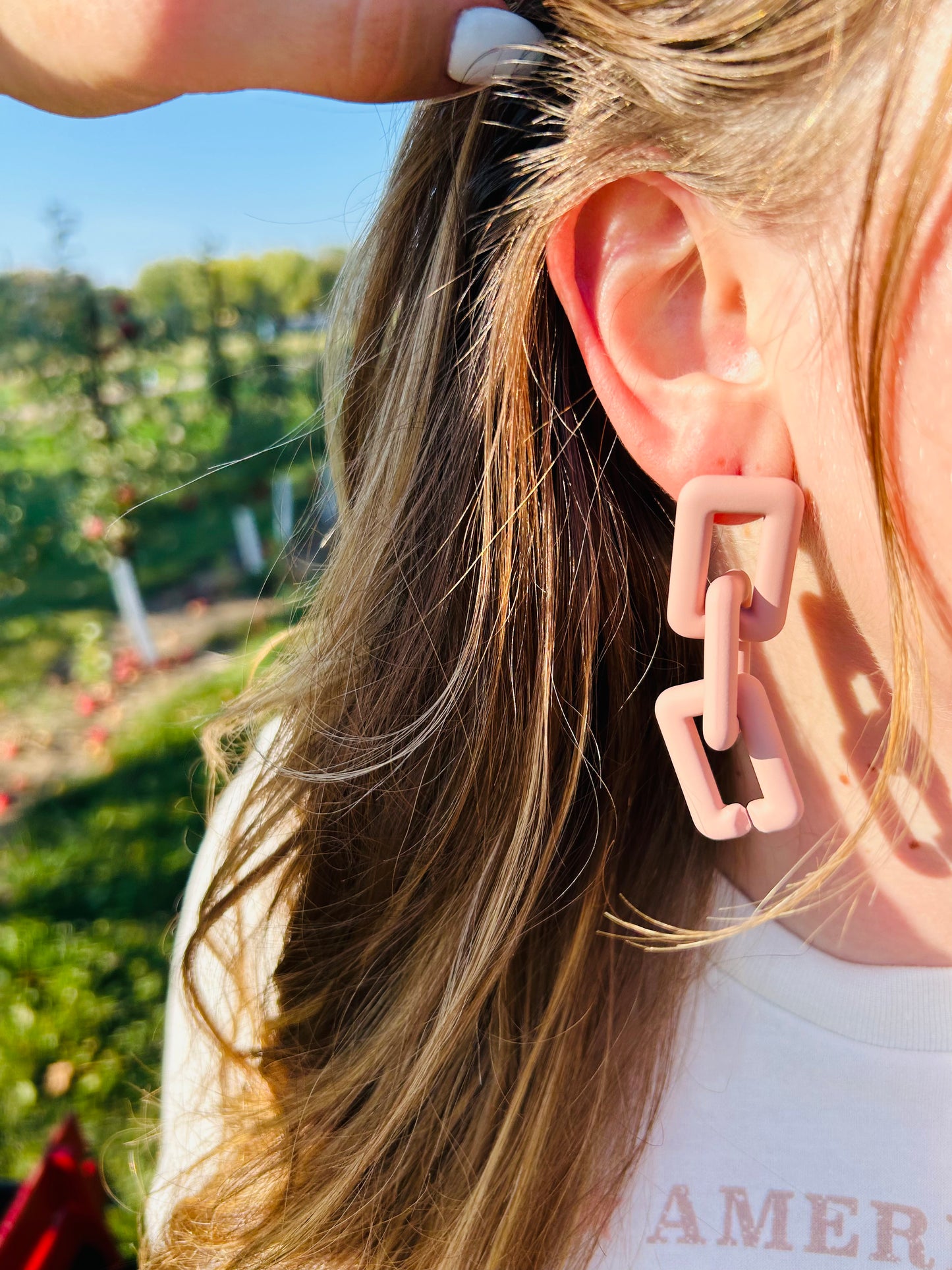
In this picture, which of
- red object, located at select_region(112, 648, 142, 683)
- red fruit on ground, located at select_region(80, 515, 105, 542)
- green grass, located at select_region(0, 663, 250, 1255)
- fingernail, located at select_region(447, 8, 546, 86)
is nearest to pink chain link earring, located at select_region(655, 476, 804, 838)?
fingernail, located at select_region(447, 8, 546, 86)

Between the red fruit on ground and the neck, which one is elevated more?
the neck

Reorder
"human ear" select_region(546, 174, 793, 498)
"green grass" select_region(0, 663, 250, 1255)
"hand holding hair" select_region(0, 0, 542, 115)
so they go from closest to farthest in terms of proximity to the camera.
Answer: "hand holding hair" select_region(0, 0, 542, 115), "human ear" select_region(546, 174, 793, 498), "green grass" select_region(0, 663, 250, 1255)

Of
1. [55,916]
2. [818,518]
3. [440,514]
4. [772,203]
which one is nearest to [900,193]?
[772,203]

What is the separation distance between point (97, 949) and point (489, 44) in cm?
320

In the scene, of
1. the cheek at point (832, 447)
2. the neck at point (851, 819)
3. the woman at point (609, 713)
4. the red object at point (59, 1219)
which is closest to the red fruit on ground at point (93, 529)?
the red object at point (59, 1219)

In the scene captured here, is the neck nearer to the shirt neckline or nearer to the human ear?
the shirt neckline

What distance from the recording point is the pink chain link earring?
0.76 metres

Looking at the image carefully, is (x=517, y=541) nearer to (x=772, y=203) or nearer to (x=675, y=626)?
(x=675, y=626)

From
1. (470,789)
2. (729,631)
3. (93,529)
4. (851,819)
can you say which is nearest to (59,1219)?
(470,789)

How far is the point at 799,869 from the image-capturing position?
1.01 meters

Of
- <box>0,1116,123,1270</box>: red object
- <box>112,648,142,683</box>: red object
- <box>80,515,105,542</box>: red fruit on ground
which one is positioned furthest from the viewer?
<box>112,648,142,683</box>: red object

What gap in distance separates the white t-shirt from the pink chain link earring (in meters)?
0.26

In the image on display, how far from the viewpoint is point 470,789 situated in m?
1.03

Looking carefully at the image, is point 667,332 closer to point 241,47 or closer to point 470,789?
point 241,47
